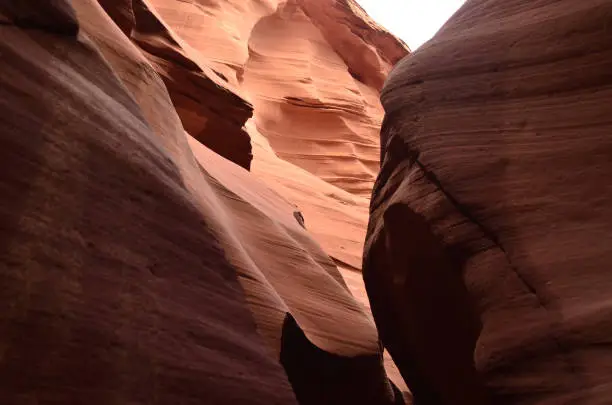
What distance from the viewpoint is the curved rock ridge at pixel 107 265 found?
2.25 metres

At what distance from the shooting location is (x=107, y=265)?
2525mm

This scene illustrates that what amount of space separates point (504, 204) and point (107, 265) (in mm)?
1816

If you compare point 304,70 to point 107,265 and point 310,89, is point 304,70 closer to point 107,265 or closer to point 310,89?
point 310,89

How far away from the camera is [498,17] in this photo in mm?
4082

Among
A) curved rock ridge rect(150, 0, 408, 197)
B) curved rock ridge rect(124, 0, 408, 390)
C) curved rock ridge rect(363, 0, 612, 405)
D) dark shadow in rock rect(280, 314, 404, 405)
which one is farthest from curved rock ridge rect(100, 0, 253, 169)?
curved rock ridge rect(150, 0, 408, 197)

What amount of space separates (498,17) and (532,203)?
1.40 m

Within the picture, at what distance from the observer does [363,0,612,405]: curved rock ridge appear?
2854 millimetres

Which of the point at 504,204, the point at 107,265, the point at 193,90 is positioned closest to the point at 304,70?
the point at 193,90

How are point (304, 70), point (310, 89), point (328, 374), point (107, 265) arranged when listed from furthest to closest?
point (304, 70), point (310, 89), point (328, 374), point (107, 265)

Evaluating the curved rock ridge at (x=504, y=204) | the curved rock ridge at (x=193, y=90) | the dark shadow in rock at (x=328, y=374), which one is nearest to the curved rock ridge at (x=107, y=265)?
the dark shadow in rock at (x=328, y=374)

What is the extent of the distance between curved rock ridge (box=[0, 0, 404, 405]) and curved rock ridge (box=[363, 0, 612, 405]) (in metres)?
0.85

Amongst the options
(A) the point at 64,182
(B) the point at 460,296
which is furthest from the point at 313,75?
(A) the point at 64,182

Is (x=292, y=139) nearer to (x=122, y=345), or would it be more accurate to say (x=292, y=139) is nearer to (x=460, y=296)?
(x=460, y=296)

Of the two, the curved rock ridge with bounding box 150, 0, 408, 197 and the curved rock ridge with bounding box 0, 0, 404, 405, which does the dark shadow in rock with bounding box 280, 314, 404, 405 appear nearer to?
the curved rock ridge with bounding box 0, 0, 404, 405
